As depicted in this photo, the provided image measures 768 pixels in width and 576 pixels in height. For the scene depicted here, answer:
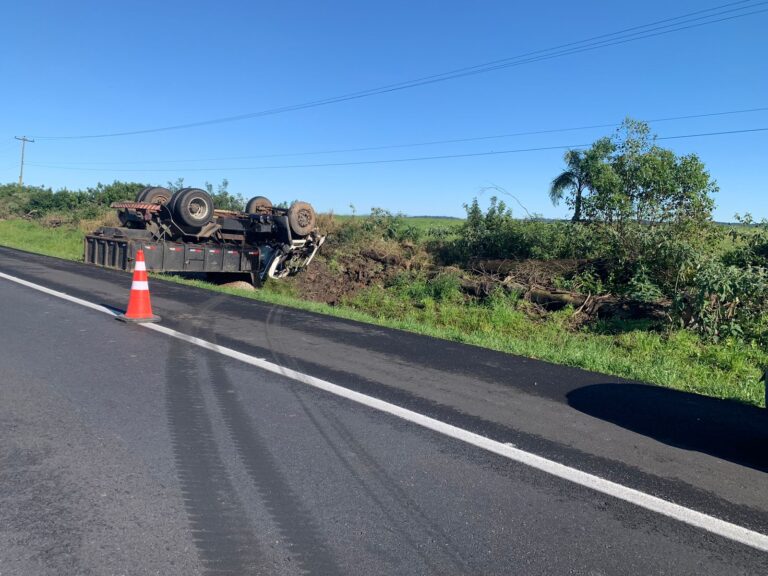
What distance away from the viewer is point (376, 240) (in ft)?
67.1

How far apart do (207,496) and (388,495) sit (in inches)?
39.3

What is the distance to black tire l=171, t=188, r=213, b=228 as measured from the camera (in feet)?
49.8

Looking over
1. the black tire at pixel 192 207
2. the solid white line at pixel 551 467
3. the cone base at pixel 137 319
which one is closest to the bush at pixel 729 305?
the solid white line at pixel 551 467

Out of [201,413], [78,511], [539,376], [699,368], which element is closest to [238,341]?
[201,413]

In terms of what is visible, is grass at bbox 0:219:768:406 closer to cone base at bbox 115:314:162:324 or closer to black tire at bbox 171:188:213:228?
black tire at bbox 171:188:213:228

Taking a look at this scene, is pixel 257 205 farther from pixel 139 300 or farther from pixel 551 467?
pixel 551 467

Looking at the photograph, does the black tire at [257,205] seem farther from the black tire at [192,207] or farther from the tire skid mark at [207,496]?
the tire skid mark at [207,496]

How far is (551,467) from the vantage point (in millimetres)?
3902

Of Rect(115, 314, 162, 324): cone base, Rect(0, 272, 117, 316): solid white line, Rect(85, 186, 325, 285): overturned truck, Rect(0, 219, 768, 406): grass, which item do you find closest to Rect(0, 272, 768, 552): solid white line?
Rect(115, 314, 162, 324): cone base

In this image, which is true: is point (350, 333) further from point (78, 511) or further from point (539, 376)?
point (78, 511)

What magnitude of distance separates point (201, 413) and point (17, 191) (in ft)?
198

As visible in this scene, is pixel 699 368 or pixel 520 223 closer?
pixel 699 368

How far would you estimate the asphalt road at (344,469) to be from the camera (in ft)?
9.30

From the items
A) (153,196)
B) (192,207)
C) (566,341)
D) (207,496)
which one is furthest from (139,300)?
(153,196)
